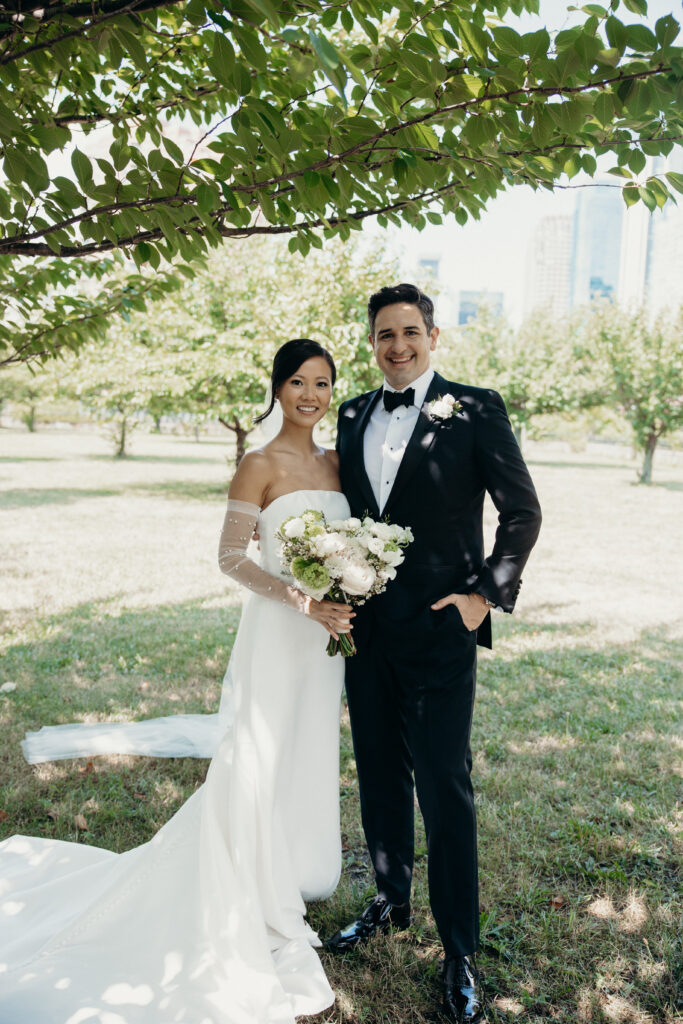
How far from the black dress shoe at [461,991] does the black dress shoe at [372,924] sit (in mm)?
447

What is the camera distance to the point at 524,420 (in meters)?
32.9

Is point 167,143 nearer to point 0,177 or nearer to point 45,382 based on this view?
point 0,177

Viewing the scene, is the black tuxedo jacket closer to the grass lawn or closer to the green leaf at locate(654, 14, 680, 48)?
the green leaf at locate(654, 14, 680, 48)

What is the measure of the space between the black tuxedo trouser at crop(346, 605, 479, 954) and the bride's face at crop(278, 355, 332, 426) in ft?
A: 3.18

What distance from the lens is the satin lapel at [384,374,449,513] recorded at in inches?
122

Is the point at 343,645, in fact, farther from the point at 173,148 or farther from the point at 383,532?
the point at 173,148

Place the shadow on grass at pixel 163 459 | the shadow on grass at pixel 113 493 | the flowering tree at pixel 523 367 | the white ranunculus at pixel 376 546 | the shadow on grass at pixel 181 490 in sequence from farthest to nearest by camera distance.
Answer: the shadow on grass at pixel 163 459
the flowering tree at pixel 523 367
the shadow on grass at pixel 181 490
the shadow on grass at pixel 113 493
the white ranunculus at pixel 376 546

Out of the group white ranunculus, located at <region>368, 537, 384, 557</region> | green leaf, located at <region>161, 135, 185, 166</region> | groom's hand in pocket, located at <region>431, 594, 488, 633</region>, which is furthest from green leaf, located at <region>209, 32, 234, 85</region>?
groom's hand in pocket, located at <region>431, 594, 488, 633</region>

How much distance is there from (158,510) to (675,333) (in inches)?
934

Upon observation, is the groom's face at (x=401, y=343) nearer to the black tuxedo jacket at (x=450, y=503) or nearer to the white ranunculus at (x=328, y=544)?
the black tuxedo jacket at (x=450, y=503)

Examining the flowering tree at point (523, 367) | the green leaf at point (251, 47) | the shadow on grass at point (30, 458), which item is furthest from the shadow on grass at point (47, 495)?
the green leaf at point (251, 47)

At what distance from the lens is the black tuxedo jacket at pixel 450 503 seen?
9.93 ft

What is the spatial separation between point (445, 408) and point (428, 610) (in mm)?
869

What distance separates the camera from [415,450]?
3.12m
